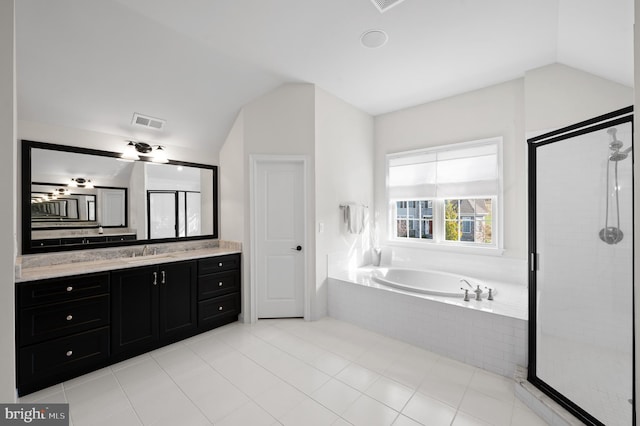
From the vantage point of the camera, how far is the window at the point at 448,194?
3346 mm

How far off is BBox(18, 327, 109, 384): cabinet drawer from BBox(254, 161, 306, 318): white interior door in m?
1.55

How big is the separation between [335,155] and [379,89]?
100 cm

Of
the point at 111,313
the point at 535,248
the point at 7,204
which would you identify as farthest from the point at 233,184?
the point at 535,248

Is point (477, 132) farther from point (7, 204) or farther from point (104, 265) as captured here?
point (104, 265)

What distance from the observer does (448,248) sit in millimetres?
3611

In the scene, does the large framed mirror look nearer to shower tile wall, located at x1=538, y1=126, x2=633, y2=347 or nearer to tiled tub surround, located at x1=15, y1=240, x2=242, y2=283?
tiled tub surround, located at x1=15, y1=240, x2=242, y2=283

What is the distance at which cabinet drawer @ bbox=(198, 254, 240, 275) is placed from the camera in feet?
9.93

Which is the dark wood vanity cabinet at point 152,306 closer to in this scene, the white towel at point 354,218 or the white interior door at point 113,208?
the white interior door at point 113,208

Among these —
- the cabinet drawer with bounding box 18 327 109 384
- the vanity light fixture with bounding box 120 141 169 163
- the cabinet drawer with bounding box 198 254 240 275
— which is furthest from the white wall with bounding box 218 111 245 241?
the cabinet drawer with bounding box 18 327 109 384

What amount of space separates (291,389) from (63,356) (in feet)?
6.04

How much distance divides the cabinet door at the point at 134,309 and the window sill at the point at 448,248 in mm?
3188

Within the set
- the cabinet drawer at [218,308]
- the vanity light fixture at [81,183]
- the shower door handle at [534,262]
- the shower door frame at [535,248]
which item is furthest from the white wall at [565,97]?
the vanity light fixture at [81,183]

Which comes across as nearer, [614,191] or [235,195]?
[614,191]

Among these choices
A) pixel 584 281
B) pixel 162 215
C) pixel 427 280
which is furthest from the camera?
pixel 427 280
